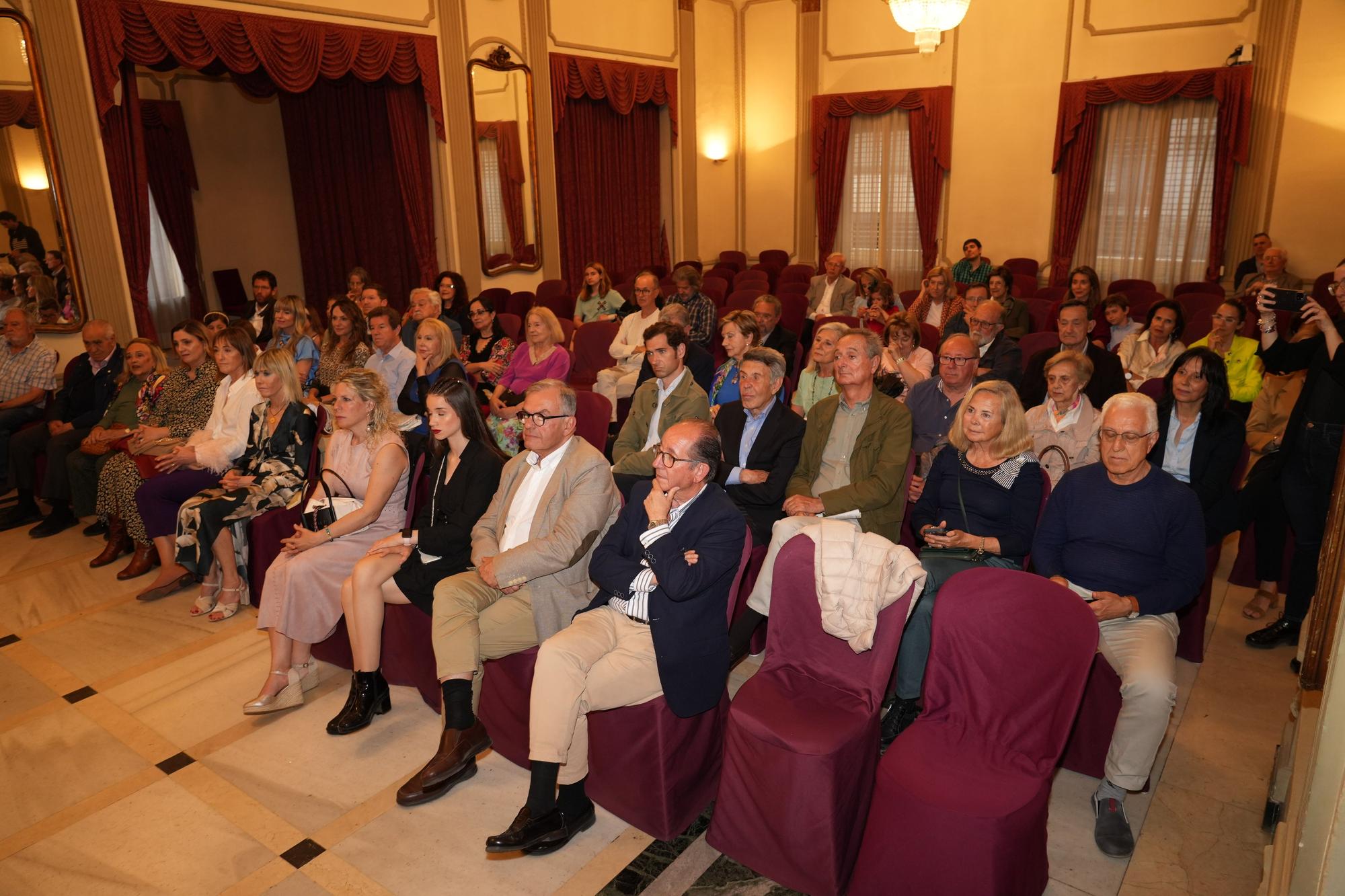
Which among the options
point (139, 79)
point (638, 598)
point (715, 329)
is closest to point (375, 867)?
point (638, 598)

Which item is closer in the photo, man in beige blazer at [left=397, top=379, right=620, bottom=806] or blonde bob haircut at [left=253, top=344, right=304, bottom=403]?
man in beige blazer at [left=397, top=379, right=620, bottom=806]

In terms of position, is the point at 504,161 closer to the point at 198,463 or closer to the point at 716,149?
the point at 716,149

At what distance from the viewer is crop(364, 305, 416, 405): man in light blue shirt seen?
5574 mm

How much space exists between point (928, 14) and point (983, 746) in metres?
7.00

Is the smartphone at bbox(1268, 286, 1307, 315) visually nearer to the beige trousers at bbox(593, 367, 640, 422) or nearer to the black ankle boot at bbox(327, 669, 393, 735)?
the beige trousers at bbox(593, 367, 640, 422)

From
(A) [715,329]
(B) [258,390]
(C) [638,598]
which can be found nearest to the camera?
(C) [638,598]

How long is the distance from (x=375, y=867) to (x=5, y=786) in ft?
5.10

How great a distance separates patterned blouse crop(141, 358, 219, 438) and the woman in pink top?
155 centimetres

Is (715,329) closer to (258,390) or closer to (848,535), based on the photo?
(258,390)

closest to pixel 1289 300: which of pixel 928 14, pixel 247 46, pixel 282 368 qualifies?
Answer: pixel 282 368


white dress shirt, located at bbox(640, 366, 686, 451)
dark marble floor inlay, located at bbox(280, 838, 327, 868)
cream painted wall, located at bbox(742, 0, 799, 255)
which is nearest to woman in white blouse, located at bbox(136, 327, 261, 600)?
white dress shirt, located at bbox(640, 366, 686, 451)

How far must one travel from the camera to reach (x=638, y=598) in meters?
2.86

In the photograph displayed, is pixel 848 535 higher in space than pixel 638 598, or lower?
higher

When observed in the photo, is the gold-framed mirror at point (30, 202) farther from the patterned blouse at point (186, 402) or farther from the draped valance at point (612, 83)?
the draped valance at point (612, 83)
